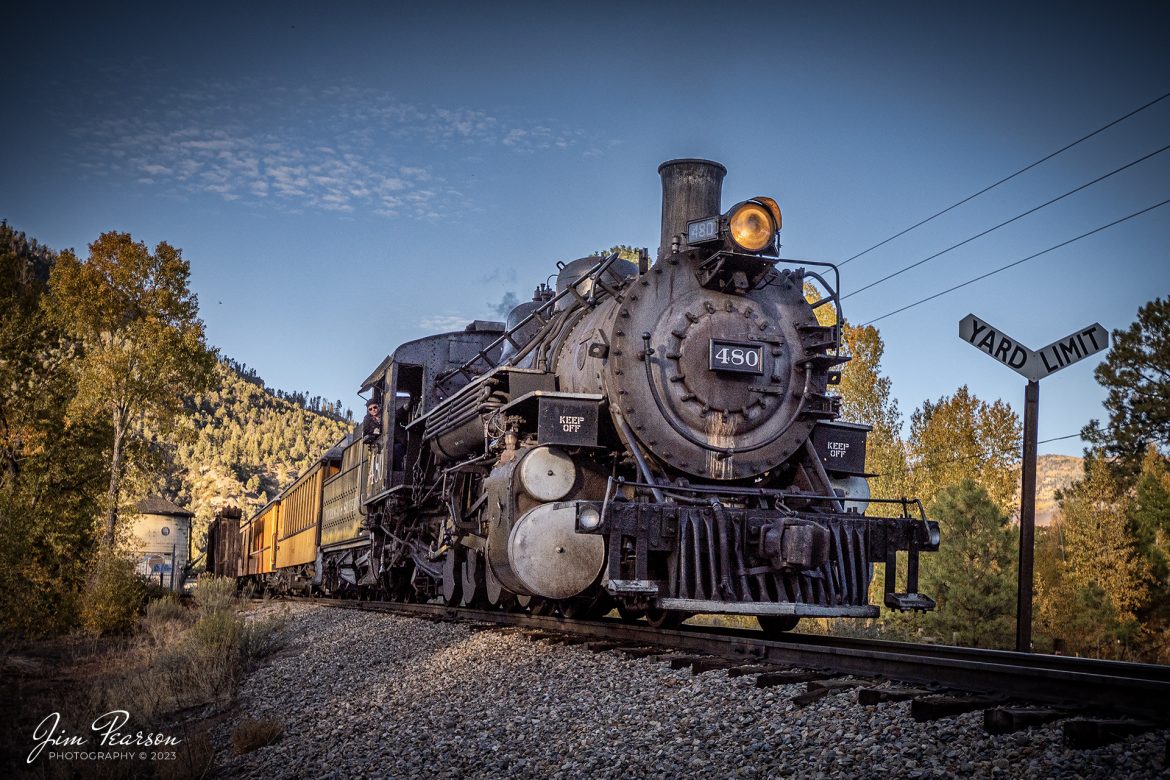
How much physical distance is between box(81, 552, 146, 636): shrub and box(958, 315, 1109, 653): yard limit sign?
1431 centimetres

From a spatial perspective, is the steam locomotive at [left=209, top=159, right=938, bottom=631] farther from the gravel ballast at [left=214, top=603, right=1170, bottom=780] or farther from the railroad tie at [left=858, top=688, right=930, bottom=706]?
the railroad tie at [left=858, top=688, right=930, bottom=706]

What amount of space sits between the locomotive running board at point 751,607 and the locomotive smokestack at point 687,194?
3.47 m

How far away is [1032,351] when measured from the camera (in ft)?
24.5

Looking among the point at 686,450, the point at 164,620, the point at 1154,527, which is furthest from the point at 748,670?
the point at 1154,527

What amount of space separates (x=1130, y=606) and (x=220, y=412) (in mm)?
108119

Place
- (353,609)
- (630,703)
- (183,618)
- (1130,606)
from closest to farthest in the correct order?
(630,703), (353,609), (183,618), (1130,606)

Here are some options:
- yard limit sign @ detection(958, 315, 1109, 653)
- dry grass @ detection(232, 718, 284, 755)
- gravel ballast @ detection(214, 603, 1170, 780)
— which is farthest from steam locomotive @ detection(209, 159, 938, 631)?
dry grass @ detection(232, 718, 284, 755)

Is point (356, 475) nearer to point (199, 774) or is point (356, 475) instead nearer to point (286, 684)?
point (286, 684)

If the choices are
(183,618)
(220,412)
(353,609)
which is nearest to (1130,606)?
(353,609)

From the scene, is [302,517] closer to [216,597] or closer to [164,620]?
[164,620]

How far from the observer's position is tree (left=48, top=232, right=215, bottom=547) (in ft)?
60.8

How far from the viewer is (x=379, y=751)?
5309 millimetres

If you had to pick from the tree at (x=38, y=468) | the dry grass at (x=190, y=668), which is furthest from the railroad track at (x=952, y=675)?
the tree at (x=38, y=468)

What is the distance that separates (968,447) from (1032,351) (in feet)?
82.9
